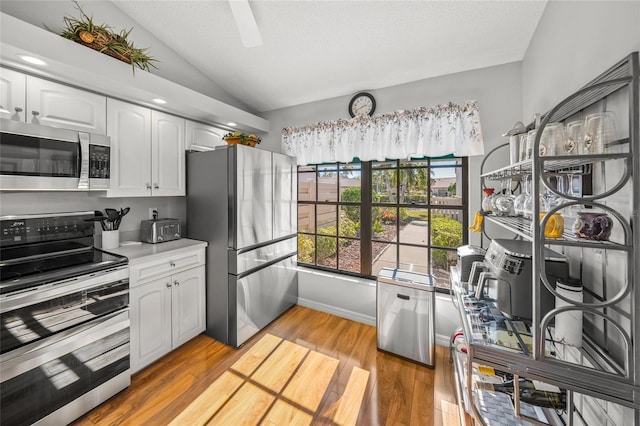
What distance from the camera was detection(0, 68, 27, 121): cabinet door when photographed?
5.02ft

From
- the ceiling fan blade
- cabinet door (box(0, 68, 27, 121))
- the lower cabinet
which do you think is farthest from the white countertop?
the ceiling fan blade

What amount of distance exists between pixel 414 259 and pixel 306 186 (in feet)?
5.11

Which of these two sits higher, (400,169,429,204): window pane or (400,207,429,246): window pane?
(400,169,429,204): window pane

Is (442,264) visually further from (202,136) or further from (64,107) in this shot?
(64,107)

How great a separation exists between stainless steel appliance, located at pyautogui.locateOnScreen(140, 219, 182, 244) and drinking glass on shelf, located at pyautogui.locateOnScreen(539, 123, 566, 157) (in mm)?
2838

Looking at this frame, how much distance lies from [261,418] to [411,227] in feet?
6.72

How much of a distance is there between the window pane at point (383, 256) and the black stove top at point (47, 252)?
2282mm

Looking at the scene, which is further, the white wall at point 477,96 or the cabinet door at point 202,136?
the cabinet door at point 202,136

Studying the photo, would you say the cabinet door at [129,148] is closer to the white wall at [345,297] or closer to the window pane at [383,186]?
the white wall at [345,297]

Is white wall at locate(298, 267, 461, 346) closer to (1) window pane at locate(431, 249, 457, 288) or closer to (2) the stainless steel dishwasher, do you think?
(1) window pane at locate(431, 249, 457, 288)

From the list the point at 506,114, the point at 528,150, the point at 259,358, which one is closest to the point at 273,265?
the point at 259,358

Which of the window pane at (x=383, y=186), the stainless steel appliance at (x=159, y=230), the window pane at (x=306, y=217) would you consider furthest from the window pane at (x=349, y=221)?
the stainless steel appliance at (x=159, y=230)

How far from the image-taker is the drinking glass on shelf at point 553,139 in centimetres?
96

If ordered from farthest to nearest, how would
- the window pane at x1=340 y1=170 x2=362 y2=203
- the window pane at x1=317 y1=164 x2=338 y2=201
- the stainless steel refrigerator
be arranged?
the window pane at x1=317 y1=164 x2=338 y2=201, the window pane at x1=340 y1=170 x2=362 y2=203, the stainless steel refrigerator
